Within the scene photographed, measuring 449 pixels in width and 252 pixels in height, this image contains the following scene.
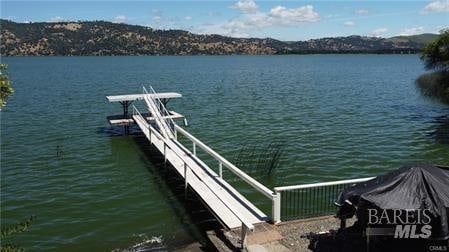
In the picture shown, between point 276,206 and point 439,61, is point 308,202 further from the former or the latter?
point 439,61

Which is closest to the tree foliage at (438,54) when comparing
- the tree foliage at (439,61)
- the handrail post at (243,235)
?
the tree foliage at (439,61)

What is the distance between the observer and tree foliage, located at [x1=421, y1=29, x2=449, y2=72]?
3412cm

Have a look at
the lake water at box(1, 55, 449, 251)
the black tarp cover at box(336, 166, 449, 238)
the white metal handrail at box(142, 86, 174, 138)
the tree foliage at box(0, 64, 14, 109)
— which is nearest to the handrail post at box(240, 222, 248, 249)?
the black tarp cover at box(336, 166, 449, 238)

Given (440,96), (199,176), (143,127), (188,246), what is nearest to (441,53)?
(440,96)

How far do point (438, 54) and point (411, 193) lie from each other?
29040 mm

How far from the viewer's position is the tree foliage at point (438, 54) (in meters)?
34.1

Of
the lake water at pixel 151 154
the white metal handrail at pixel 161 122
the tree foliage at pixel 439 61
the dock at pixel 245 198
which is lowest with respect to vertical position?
the lake water at pixel 151 154

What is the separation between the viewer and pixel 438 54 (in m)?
34.7

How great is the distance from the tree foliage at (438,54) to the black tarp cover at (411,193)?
27589mm

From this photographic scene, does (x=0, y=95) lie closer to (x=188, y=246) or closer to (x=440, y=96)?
(x=188, y=246)

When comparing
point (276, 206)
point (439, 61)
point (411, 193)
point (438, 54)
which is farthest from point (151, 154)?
point (439, 61)

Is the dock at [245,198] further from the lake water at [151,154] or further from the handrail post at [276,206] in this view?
the lake water at [151,154]

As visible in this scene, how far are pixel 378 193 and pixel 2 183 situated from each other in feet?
52.2

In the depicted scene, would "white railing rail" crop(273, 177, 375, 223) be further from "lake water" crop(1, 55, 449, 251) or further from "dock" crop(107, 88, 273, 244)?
"dock" crop(107, 88, 273, 244)
